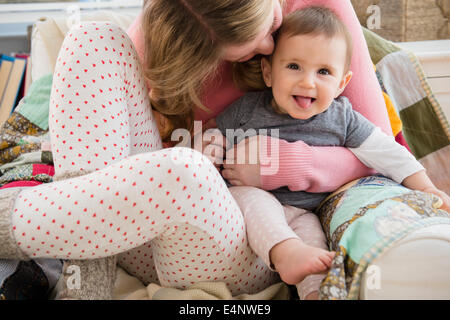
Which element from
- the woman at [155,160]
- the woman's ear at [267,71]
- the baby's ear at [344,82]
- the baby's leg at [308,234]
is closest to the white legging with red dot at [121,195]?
the woman at [155,160]

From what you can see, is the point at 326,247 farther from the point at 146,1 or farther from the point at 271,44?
the point at 146,1

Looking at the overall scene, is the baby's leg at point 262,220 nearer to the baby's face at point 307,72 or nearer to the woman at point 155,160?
the woman at point 155,160

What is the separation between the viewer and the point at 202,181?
2.25 feet

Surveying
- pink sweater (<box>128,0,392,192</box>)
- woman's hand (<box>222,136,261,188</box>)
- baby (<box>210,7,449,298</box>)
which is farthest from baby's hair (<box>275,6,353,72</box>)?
woman's hand (<box>222,136,261,188</box>)

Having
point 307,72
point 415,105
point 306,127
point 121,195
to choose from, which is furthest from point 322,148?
point 415,105

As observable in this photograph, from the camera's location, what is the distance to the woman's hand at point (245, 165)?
930 mm

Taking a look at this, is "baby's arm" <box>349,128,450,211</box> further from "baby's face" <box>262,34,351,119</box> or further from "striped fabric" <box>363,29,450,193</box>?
"striped fabric" <box>363,29,450,193</box>

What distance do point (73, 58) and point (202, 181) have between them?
342 millimetres

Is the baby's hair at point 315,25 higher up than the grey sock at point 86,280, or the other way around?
the baby's hair at point 315,25

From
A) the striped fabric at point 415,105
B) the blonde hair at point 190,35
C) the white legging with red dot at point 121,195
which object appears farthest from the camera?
the striped fabric at point 415,105

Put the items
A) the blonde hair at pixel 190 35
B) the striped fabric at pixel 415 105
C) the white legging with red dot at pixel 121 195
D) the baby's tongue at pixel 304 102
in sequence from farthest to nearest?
the striped fabric at pixel 415 105 < the baby's tongue at pixel 304 102 < the blonde hair at pixel 190 35 < the white legging with red dot at pixel 121 195

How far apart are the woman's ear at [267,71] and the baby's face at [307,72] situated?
4 cm

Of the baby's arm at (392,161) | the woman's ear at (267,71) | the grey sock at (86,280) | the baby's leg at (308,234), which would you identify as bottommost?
the baby's leg at (308,234)
